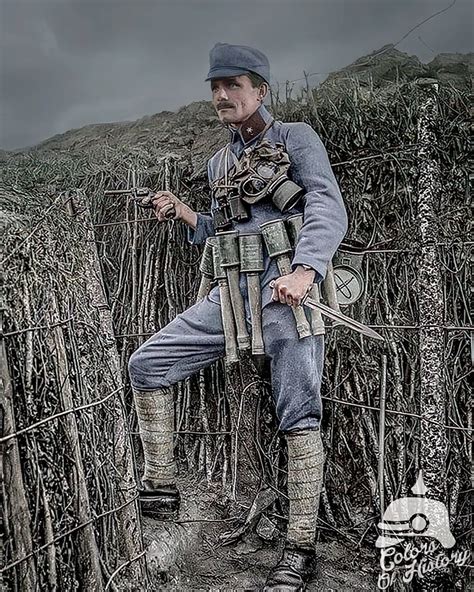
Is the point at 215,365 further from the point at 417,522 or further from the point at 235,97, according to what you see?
the point at 235,97

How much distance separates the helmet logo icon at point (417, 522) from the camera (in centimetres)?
311

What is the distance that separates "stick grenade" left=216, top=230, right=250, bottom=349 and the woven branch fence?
63 cm

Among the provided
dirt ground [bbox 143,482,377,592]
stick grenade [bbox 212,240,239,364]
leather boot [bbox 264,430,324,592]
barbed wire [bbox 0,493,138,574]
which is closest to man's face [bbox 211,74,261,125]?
stick grenade [bbox 212,240,239,364]

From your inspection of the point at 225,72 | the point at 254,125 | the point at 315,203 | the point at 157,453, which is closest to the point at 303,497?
the point at 157,453

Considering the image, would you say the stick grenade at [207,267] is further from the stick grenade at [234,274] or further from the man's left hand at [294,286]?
the man's left hand at [294,286]

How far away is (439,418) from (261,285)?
41.1 inches

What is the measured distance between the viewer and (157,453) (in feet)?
10.5

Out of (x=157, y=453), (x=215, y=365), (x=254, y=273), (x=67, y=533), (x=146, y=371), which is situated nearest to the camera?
(x=67, y=533)

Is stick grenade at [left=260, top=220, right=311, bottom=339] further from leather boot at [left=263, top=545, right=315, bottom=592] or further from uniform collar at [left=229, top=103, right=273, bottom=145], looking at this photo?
leather boot at [left=263, top=545, right=315, bottom=592]

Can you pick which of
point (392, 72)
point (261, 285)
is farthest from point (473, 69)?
point (261, 285)

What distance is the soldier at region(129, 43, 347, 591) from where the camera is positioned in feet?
9.32

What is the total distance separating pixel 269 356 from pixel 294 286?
374mm

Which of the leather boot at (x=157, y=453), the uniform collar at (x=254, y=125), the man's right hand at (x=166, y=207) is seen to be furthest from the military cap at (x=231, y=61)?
the leather boot at (x=157, y=453)

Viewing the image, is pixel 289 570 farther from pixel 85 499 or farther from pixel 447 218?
pixel 447 218
